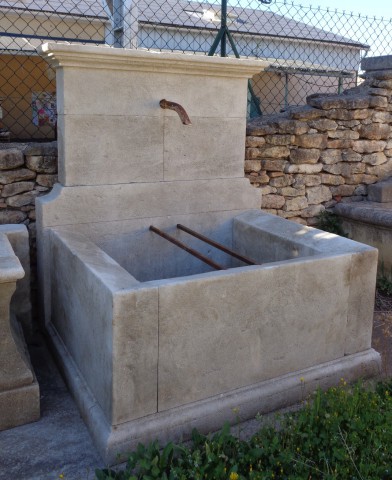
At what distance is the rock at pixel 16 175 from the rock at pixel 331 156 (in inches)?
100

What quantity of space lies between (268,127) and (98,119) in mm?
1647

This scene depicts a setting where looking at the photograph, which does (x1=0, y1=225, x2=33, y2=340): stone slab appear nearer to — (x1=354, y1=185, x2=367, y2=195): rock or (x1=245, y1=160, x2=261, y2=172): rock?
(x1=245, y1=160, x2=261, y2=172): rock

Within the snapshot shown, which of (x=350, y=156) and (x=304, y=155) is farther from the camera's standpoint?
(x=350, y=156)

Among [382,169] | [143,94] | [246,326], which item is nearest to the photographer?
[246,326]

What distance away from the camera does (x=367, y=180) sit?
17.2ft

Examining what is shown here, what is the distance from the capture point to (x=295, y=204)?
487 centimetres

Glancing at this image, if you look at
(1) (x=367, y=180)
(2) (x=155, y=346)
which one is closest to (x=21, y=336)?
(2) (x=155, y=346)

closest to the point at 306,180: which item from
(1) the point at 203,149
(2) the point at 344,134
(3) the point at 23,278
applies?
(2) the point at 344,134

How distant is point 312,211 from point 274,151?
0.74 m

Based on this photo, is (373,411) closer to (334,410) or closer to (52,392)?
(334,410)

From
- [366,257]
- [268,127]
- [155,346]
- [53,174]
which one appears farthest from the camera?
[268,127]

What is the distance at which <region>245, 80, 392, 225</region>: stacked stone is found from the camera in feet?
15.2

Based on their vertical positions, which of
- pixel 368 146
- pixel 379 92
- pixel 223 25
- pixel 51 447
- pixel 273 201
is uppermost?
pixel 223 25

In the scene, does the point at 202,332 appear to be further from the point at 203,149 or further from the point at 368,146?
the point at 368,146
